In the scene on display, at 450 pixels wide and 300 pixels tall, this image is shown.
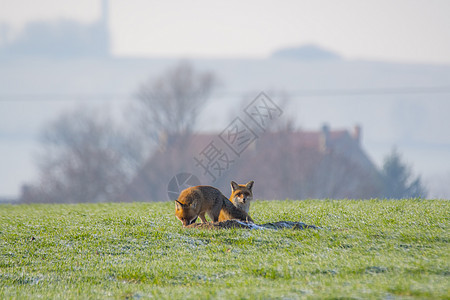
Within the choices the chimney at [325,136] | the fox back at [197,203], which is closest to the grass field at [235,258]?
the fox back at [197,203]

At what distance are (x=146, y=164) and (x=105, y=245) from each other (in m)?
58.1

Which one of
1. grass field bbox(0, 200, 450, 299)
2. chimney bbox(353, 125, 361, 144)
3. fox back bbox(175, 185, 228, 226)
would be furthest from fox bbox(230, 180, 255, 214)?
chimney bbox(353, 125, 361, 144)

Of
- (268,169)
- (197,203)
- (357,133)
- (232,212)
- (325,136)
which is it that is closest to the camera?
(197,203)

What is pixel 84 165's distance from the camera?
72812 millimetres

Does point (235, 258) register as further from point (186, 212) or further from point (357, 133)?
point (357, 133)

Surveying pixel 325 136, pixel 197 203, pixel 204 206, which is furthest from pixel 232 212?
pixel 325 136

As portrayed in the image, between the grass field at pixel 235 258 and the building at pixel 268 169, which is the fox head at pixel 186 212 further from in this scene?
the building at pixel 268 169

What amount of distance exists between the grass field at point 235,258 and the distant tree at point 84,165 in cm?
5650

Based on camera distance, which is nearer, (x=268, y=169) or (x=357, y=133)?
(x=268, y=169)

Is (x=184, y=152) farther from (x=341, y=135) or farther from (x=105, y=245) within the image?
(x=105, y=245)

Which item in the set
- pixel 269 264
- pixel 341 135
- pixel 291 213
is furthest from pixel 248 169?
pixel 269 264

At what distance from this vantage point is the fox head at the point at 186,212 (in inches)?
497

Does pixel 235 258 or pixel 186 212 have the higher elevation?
pixel 186 212

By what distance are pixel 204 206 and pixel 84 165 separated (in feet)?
205
